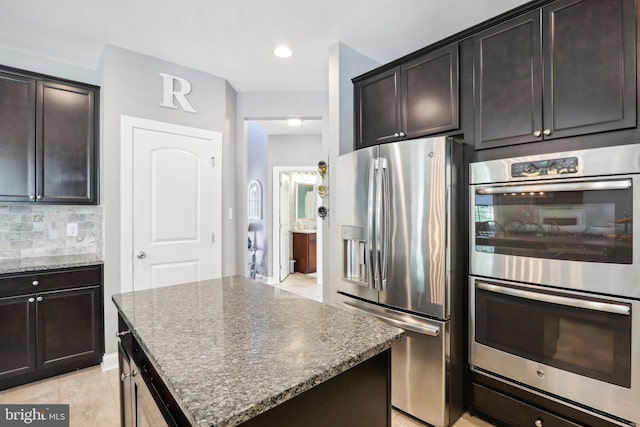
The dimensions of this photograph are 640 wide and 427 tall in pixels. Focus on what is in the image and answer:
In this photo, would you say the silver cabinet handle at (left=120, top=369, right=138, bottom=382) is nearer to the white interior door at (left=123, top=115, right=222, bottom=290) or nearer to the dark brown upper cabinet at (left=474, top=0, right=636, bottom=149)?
the white interior door at (left=123, top=115, right=222, bottom=290)

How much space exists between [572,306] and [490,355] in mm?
535

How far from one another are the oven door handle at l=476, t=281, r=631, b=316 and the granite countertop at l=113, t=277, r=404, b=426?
1.03 m

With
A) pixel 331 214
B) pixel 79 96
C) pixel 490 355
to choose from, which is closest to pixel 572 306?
pixel 490 355

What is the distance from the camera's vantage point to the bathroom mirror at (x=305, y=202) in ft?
23.1

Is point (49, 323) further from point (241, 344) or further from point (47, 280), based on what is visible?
point (241, 344)

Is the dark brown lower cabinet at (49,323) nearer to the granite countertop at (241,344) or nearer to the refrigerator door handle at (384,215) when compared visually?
the granite countertop at (241,344)

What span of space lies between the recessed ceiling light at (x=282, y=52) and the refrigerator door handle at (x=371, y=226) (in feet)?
4.66

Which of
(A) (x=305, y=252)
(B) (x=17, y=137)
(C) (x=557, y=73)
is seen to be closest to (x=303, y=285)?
(A) (x=305, y=252)

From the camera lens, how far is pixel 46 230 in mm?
2936

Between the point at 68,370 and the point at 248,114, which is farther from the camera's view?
the point at 248,114

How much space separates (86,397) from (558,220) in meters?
3.27

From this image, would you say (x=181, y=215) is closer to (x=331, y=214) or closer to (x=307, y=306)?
(x=331, y=214)

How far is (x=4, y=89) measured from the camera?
252cm

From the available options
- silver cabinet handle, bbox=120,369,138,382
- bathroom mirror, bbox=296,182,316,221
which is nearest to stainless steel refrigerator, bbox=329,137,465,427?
silver cabinet handle, bbox=120,369,138,382
